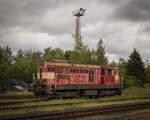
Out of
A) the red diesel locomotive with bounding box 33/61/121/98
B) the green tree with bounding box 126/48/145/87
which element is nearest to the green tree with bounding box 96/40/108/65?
the green tree with bounding box 126/48/145/87

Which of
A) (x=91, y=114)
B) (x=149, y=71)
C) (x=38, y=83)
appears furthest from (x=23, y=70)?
(x=149, y=71)

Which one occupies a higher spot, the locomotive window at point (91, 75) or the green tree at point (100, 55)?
the green tree at point (100, 55)

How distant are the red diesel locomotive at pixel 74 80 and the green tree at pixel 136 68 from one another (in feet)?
51.9

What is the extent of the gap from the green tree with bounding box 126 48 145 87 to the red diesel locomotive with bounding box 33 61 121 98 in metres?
15.8

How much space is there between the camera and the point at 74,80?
17500 millimetres

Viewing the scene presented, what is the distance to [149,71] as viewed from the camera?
3681cm

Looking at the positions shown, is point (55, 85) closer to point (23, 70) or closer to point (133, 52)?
point (23, 70)

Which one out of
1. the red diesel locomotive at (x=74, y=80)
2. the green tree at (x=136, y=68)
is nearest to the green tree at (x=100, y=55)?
the green tree at (x=136, y=68)

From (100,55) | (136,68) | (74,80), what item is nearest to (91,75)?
(74,80)

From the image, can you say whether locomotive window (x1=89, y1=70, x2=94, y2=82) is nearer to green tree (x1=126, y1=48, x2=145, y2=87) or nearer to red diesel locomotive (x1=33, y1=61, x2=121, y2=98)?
red diesel locomotive (x1=33, y1=61, x2=121, y2=98)

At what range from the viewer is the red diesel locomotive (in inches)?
632

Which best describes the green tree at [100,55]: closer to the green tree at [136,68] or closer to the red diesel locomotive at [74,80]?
the green tree at [136,68]

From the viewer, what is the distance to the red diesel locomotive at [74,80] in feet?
52.6

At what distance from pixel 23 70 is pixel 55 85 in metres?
16.5
